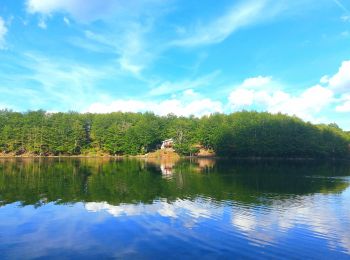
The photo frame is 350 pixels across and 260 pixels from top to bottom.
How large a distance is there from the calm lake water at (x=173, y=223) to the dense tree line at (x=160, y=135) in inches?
3947

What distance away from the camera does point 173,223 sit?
84.0 feet

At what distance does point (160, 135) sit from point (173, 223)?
13114 centimetres

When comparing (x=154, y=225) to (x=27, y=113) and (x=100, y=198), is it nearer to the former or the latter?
(x=100, y=198)

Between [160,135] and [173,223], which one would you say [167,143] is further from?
[173,223]

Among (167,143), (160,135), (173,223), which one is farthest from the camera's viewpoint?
(167,143)

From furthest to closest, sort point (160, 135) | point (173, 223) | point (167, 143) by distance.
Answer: point (167, 143), point (160, 135), point (173, 223)

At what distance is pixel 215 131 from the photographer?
14550 cm

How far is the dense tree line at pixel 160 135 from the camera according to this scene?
141 m

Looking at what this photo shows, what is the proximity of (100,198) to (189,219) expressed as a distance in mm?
13588

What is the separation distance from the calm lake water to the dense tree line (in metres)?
100

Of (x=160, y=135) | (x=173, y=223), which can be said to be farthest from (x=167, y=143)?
(x=173, y=223)

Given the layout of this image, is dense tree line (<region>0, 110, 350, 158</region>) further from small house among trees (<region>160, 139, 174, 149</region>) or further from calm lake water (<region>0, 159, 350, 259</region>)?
calm lake water (<region>0, 159, 350, 259</region>)

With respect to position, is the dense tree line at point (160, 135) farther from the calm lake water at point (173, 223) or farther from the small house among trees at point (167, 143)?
the calm lake water at point (173, 223)

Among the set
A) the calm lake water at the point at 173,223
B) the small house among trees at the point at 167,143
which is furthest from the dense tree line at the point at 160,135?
the calm lake water at the point at 173,223
